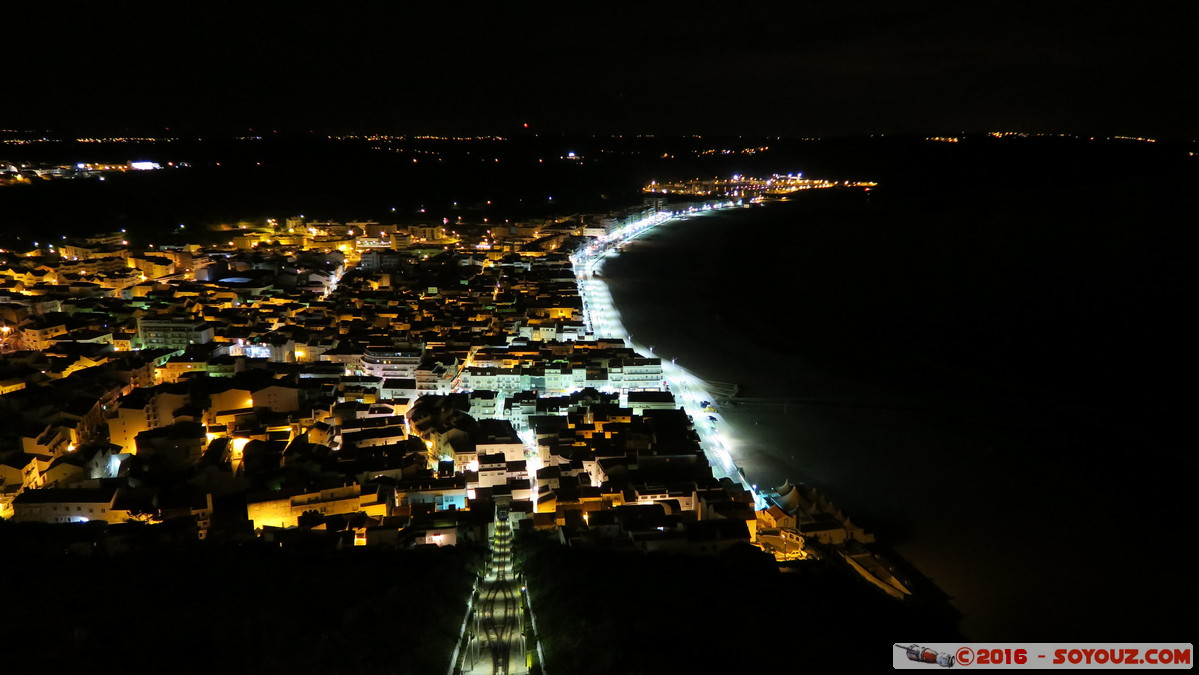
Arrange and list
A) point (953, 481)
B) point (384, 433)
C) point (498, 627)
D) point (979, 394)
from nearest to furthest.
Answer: point (498, 627)
point (953, 481)
point (384, 433)
point (979, 394)

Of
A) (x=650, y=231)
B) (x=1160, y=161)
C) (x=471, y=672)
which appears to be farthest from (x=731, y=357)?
(x=1160, y=161)

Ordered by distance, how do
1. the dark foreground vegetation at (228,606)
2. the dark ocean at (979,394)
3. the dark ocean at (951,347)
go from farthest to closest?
the dark ocean at (951,347) → the dark ocean at (979,394) → the dark foreground vegetation at (228,606)

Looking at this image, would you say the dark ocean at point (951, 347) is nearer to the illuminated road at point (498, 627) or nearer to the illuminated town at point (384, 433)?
the illuminated town at point (384, 433)

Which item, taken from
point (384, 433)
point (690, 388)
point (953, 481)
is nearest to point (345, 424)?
point (384, 433)

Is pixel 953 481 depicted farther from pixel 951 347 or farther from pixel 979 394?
pixel 951 347

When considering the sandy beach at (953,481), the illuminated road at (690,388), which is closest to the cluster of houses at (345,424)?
the illuminated road at (690,388)

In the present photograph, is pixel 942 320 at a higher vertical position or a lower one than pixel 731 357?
higher

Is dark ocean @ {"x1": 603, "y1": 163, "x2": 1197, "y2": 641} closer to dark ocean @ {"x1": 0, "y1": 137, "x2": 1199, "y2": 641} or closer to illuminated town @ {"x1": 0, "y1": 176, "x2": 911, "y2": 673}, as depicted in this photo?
dark ocean @ {"x1": 0, "y1": 137, "x2": 1199, "y2": 641}

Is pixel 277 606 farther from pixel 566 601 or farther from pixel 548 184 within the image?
pixel 548 184
